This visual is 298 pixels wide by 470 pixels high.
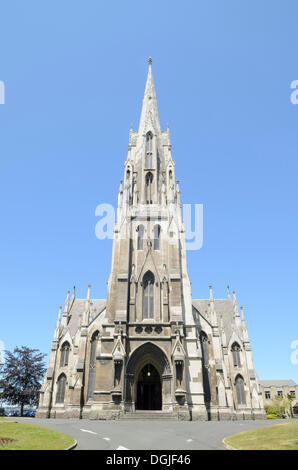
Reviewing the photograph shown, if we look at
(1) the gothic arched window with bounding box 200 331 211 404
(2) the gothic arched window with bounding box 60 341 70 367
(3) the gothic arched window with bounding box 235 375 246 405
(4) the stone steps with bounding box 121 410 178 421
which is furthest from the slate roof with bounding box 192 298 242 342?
(2) the gothic arched window with bounding box 60 341 70 367

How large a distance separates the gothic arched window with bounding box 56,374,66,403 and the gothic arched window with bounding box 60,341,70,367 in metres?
1.27

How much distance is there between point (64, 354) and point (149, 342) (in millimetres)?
12392

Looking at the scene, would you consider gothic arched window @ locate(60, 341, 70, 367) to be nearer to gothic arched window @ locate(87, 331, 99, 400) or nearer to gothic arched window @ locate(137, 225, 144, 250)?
gothic arched window @ locate(87, 331, 99, 400)

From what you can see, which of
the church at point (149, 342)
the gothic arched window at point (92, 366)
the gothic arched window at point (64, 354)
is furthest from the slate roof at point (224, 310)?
the gothic arched window at point (64, 354)

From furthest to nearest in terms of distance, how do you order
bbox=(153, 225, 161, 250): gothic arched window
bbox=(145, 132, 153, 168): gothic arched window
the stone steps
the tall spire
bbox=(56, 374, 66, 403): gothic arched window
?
the tall spire, bbox=(145, 132, 153, 168): gothic arched window, bbox=(153, 225, 161, 250): gothic arched window, bbox=(56, 374, 66, 403): gothic arched window, the stone steps

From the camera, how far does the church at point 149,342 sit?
88.1ft

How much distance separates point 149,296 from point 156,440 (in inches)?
753

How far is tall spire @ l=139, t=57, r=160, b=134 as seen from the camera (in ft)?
147

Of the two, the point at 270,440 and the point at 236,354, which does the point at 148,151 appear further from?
the point at 270,440

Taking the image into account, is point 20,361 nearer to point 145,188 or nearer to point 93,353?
point 93,353

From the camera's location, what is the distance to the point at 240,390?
35125 millimetres

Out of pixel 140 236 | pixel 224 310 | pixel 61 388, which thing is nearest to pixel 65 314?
pixel 61 388

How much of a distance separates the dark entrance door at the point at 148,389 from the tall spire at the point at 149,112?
30.8 m

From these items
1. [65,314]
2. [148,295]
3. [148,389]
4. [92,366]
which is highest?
[148,295]
